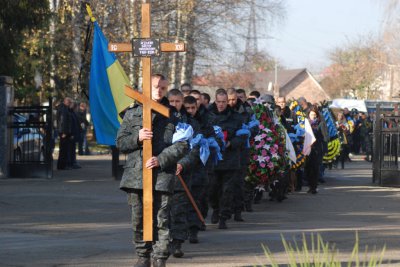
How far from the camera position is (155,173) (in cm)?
966

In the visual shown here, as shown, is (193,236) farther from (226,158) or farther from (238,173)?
(238,173)

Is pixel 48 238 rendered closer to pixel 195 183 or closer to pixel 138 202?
pixel 195 183

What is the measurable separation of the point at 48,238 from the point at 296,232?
122 inches

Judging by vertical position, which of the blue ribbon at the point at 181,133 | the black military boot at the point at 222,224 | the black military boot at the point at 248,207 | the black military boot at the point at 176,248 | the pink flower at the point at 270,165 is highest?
the blue ribbon at the point at 181,133

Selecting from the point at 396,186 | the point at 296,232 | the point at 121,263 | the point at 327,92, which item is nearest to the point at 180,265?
the point at 121,263

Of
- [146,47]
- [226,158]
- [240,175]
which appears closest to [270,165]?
[240,175]

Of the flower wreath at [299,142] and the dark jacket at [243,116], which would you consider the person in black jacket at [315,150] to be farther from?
the dark jacket at [243,116]

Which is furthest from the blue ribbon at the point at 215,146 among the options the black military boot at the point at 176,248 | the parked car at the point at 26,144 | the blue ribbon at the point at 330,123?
the blue ribbon at the point at 330,123

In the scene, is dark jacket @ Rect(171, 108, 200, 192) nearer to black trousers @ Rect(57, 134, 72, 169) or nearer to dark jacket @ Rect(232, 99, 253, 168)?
dark jacket @ Rect(232, 99, 253, 168)

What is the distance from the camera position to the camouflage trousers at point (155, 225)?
9.77 metres

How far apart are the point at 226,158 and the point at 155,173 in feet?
15.0

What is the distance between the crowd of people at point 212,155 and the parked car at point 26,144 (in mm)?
5586

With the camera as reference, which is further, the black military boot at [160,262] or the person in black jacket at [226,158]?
the person in black jacket at [226,158]

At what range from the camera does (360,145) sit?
47.5m
